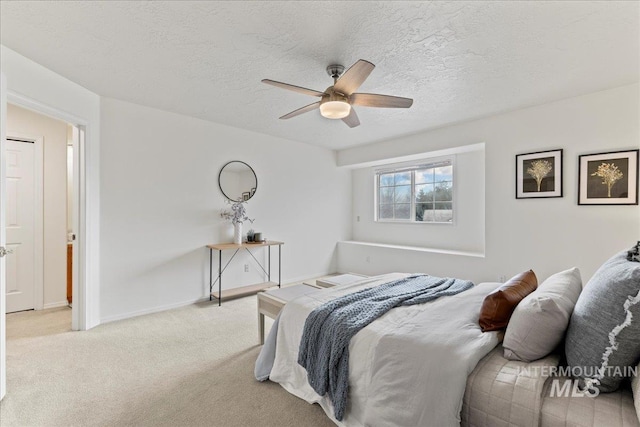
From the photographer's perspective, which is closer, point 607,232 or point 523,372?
point 523,372

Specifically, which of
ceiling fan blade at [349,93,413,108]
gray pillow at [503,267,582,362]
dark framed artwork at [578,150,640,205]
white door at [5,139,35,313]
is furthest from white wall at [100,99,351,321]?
dark framed artwork at [578,150,640,205]

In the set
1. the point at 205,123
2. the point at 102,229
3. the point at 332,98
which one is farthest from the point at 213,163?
the point at 332,98

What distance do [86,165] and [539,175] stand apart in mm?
5066

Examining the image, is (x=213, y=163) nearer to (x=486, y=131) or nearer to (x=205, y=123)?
(x=205, y=123)

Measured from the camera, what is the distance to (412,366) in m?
1.41

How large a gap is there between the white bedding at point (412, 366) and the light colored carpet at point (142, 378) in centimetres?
36

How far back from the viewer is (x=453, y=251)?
4621mm

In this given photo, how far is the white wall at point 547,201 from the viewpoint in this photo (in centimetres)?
302

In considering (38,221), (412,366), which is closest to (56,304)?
(38,221)

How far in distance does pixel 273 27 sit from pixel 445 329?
2.16 meters

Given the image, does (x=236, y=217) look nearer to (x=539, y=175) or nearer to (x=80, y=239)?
(x=80, y=239)

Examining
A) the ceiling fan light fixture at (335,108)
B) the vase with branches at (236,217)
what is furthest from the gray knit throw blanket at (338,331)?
the vase with branches at (236,217)

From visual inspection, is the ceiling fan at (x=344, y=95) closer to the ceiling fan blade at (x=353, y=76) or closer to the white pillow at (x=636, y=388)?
the ceiling fan blade at (x=353, y=76)

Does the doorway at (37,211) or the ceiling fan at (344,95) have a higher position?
the ceiling fan at (344,95)
